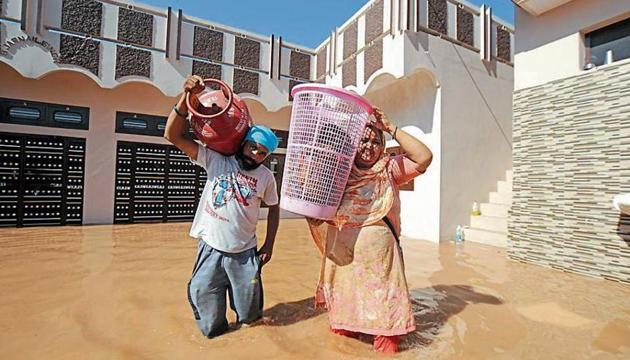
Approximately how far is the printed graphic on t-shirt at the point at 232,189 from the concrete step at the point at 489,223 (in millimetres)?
5433

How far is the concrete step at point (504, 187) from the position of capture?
6953mm

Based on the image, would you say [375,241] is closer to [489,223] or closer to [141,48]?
[489,223]

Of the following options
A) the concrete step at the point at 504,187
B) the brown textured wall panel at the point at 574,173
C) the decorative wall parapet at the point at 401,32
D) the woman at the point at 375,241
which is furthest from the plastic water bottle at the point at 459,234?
the woman at the point at 375,241

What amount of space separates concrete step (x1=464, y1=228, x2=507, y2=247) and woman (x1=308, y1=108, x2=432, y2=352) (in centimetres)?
469

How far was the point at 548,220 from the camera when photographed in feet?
15.4

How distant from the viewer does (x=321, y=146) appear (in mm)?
1793

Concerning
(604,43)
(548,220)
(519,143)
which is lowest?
(548,220)

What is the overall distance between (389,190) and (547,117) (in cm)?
403

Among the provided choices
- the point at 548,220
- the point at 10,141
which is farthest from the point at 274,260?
the point at 10,141

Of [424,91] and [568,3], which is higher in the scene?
[568,3]

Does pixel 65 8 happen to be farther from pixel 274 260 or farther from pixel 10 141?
pixel 274 260

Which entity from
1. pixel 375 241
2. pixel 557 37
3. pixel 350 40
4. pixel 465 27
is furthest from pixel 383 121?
pixel 350 40

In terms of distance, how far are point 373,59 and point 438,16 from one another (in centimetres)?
149

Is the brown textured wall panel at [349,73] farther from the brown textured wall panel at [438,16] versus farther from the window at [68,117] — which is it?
the window at [68,117]
